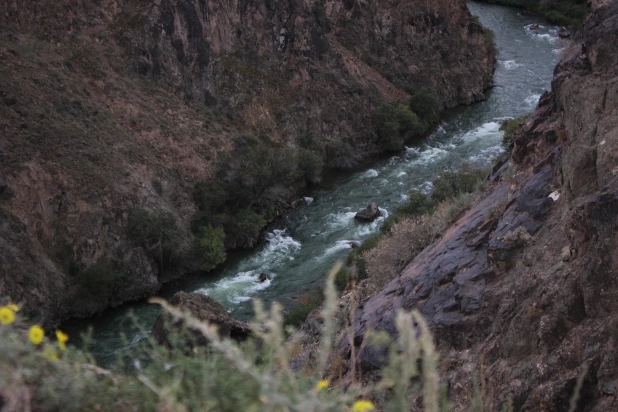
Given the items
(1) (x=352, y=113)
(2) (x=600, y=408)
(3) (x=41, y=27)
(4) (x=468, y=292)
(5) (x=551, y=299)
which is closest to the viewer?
(2) (x=600, y=408)

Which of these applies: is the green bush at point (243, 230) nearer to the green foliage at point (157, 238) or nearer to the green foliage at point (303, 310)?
the green foliage at point (157, 238)

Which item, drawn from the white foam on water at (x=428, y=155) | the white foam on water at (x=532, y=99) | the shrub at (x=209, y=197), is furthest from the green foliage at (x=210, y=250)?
the white foam on water at (x=532, y=99)

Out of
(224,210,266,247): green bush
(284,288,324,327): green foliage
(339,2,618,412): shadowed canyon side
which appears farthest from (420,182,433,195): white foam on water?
(339,2,618,412): shadowed canyon side

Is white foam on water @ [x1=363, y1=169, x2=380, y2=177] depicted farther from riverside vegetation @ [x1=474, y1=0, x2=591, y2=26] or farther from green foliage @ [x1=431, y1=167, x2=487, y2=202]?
riverside vegetation @ [x1=474, y1=0, x2=591, y2=26]

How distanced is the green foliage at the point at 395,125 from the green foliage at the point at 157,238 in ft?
53.8

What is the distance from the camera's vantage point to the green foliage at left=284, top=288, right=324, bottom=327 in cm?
2105

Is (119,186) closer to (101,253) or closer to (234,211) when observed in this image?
(101,253)

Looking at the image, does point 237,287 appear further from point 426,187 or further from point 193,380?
point 193,380

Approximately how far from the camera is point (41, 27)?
33.7m

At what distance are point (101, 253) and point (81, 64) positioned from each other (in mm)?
12291

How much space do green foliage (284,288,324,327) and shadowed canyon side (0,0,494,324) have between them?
7.13 meters

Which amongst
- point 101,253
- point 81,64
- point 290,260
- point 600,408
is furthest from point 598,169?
point 81,64

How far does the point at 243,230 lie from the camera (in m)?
29.5

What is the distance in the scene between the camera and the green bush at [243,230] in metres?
29.5
